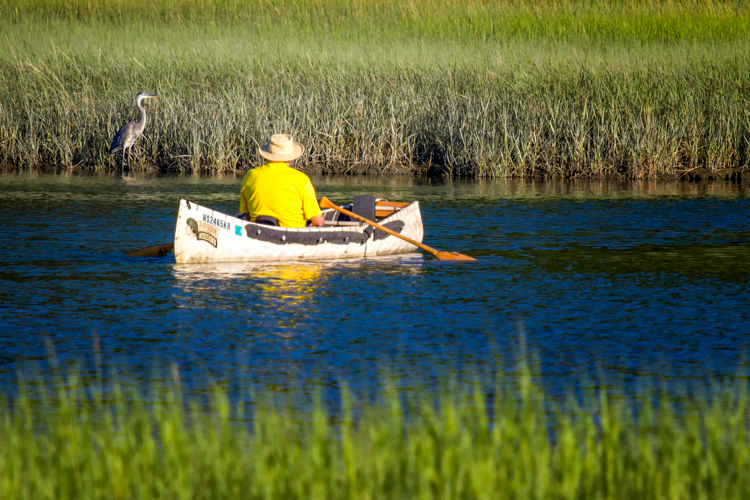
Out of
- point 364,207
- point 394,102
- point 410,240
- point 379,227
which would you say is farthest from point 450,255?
point 394,102

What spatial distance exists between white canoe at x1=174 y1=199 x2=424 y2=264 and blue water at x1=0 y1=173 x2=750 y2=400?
18cm

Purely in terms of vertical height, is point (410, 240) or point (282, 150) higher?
point (282, 150)

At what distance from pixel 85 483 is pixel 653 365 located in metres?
3.63

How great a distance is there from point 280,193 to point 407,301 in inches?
85.5

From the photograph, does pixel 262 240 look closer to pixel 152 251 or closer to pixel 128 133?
pixel 152 251

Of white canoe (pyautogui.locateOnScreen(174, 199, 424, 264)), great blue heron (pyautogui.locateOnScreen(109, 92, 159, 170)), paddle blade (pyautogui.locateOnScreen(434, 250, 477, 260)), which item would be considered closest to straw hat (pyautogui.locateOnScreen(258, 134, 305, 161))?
white canoe (pyautogui.locateOnScreen(174, 199, 424, 264))

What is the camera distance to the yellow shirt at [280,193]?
10.4 meters

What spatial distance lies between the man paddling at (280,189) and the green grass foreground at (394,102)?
7.80 m

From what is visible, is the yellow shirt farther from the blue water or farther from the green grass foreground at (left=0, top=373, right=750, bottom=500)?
the green grass foreground at (left=0, top=373, right=750, bottom=500)

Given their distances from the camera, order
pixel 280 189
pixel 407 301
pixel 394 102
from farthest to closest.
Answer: pixel 394 102 → pixel 280 189 → pixel 407 301

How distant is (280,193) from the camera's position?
34.2ft

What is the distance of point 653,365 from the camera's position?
6.76 m

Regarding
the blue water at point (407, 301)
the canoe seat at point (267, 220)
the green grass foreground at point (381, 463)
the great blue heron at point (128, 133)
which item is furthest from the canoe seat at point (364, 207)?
the great blue heron at point (128, 133)

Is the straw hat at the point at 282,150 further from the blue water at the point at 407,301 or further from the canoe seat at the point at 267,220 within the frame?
the blue water at the point at 407,301
